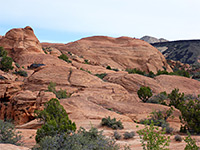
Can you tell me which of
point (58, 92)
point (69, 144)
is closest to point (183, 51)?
point (58, 92)

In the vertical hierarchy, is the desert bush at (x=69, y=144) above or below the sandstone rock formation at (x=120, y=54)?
below

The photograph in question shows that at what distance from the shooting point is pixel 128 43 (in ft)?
183

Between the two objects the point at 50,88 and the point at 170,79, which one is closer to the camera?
the point at 50,88

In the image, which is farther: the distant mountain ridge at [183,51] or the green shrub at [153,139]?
the distant mountain ridge at [183,51]

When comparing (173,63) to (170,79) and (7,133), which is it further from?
(7,133)

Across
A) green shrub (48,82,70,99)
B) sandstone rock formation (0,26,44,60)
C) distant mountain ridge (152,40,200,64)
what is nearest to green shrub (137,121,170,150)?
green shrub (48,82,70,99)

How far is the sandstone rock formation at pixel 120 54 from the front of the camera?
47.3 meters

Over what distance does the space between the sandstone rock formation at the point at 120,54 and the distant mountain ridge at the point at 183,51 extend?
133 ft

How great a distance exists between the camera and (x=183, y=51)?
95000 millimetres

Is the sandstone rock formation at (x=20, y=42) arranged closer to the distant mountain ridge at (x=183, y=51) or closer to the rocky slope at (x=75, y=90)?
the rocky slope at (x=75, y=90)

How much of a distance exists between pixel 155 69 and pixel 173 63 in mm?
15729

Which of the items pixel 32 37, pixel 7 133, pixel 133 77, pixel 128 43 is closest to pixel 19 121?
pixel 7 133

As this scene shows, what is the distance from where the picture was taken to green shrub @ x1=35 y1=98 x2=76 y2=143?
7041 millimetres

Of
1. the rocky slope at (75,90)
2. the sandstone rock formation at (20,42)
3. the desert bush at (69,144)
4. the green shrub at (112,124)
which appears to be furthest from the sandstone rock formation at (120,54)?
the desert bush at (69,144)
